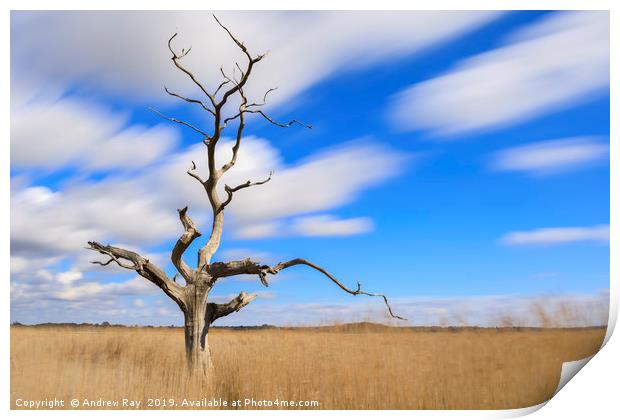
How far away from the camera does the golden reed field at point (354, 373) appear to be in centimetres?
737

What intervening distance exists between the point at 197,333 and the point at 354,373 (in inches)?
91.3

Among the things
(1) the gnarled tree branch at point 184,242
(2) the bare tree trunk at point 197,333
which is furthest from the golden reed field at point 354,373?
(1) the gnarled tree branch at point 184,242

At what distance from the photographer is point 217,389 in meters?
7.72

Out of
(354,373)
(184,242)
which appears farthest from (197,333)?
(354,373)

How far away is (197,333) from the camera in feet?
26.1

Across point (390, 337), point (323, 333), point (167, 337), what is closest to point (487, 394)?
point (390, 337)

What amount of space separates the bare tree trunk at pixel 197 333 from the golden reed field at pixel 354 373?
20 centimetres

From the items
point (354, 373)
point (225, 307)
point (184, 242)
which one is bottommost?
point (354, 373)

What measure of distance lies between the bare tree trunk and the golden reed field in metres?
0.20

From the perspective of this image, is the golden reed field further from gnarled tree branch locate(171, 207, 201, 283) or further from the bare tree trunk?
gnarled tree branch locate(171, 207, 201, 283)

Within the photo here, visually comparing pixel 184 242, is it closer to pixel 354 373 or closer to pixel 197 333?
pixel 197 333

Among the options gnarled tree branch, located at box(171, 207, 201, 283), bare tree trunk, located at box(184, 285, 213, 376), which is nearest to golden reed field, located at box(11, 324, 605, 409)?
bare tree trunk, located at box(184, 285, 213, 376)

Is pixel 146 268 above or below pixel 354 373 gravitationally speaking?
above
